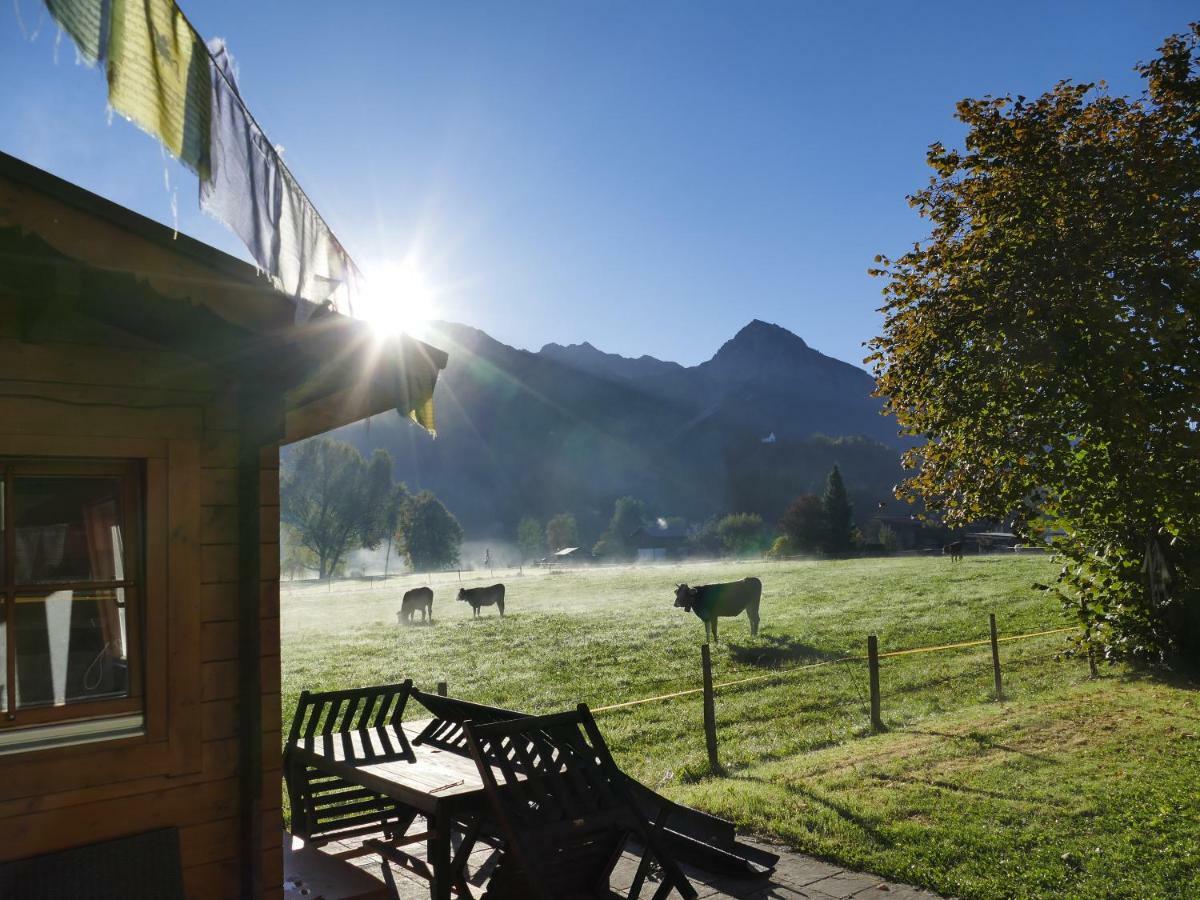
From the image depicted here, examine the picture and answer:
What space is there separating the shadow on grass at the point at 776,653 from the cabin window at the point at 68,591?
14870 mm

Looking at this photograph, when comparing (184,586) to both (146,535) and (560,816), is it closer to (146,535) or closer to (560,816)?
(146,535)

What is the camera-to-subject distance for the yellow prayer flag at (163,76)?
249 cm

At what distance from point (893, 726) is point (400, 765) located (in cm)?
801

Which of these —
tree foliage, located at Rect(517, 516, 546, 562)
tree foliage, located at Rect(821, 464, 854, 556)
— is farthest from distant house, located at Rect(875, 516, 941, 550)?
tree foliage, located at Rect(517, 516, 546, 562)

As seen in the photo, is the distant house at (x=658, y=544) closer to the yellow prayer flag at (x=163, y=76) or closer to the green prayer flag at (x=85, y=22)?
the yellow prayer flag at (x=163, y=76)

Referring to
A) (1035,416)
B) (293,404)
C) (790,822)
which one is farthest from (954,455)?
(293,404)

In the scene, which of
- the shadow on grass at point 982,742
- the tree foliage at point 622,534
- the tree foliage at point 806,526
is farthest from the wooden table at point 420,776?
the tree foliage at point 622,534

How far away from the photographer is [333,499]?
9206 cm

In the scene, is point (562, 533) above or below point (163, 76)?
below

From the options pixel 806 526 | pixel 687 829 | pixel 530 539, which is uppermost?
pixel 806 526

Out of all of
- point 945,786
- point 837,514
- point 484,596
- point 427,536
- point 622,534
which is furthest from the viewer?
point 622,534

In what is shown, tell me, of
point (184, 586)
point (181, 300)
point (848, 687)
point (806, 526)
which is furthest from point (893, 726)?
point (806, 526)

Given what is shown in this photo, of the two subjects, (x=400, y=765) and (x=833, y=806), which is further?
(x=833, y=806)

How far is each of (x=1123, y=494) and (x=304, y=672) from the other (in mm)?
15540
